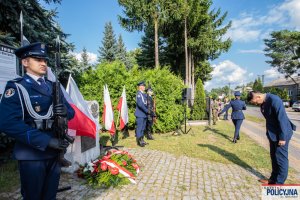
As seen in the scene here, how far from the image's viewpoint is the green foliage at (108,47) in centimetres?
4278

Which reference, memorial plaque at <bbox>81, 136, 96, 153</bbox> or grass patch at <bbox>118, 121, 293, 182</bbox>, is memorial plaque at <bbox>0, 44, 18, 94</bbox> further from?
grass patch at <bbox>118, 121, 293, 182</bbox>

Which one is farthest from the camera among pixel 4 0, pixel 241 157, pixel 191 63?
pixel 191 63

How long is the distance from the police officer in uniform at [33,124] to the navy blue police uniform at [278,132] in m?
3.94

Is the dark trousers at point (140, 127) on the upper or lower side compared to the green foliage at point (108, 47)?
lower

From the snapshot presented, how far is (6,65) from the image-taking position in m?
5.31

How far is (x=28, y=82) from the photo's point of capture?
8.02 ft

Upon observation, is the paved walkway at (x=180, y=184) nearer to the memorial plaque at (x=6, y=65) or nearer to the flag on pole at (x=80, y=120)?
the flag on pole at (x=80, y=120)

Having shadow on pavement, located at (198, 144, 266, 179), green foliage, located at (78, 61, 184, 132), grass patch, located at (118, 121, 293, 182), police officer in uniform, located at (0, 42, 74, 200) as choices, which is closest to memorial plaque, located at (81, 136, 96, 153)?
grass patch, located at (118, 121, 293, 182)

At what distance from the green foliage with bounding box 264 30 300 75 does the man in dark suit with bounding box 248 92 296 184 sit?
156ft

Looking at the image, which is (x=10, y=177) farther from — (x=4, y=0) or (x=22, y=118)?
(x=4, y=0)

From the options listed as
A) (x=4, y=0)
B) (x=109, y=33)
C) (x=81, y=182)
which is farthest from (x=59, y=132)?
(x=109, y=33)

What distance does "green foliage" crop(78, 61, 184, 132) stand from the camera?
11.4 m

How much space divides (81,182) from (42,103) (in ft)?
10.0

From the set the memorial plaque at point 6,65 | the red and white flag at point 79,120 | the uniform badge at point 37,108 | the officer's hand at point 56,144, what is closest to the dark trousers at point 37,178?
the officer's hand at point 56,144
